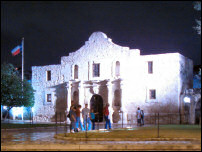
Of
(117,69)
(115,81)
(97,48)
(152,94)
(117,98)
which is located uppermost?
(97,48)

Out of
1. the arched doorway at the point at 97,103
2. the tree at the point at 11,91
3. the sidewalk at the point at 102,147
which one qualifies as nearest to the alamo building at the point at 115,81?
the arched doorway at the point at 97,103

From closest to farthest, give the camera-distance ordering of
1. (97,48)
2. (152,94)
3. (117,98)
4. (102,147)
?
(102,147), (152,94), (117,98), (97,48)

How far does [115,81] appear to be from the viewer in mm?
38000

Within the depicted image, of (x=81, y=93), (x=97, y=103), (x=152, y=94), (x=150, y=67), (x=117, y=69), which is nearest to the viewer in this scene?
(x=152, y=94)

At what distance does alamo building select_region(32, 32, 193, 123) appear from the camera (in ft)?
117

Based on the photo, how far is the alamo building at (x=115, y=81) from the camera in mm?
35531

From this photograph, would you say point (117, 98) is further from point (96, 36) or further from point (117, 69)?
point (96, 36)

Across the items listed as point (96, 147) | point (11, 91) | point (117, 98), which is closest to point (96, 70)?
point (117, 98)

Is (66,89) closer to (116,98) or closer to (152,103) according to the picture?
(116,98)

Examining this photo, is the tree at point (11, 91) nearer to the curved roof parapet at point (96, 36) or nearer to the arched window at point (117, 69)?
the curved roof parapet at point (96, 36)

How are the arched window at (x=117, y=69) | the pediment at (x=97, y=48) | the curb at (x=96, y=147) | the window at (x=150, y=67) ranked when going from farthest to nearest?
the pediment at (x=97, y=48) < the arched window at (x=117, y=69) < the window at (x=150, y=67) < the curb at (x=96, y=147)

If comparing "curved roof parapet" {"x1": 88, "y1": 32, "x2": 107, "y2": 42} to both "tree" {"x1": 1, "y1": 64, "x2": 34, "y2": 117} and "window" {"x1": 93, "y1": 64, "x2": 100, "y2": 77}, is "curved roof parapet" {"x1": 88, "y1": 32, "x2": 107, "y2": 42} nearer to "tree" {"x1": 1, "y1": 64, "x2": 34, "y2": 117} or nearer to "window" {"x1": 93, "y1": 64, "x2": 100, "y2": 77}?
"window" {"x1": 93, "y1": 64, "x2": 100, "y2": 77}

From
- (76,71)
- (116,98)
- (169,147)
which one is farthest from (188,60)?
(169,147)

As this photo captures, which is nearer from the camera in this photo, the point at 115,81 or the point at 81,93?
the point at 115,81
